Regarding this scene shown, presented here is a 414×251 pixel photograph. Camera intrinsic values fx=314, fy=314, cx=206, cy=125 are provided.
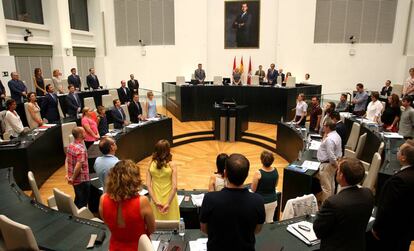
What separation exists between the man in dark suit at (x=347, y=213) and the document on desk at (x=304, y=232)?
1.95 feet

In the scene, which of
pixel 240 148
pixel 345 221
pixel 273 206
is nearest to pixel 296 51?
pixel 240 148

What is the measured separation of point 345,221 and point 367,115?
661 cm

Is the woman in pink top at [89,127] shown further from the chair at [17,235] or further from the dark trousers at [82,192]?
the chair at [17,235]

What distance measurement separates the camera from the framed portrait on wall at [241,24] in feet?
46.1

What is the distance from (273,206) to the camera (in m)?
3.80

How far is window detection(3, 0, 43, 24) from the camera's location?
33.6ft

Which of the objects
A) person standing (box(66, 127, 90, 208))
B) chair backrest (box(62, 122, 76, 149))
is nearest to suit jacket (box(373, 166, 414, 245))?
person standing (box(66, 127, 90, 208))

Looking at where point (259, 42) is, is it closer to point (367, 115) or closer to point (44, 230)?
point (367, 115)

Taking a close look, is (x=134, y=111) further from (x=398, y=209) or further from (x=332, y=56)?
(x=332, y=56)

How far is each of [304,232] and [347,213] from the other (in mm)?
926

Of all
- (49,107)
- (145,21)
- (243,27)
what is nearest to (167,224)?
(49,107)

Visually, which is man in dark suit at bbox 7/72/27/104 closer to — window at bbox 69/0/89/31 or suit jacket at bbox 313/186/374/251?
window at bbox 69/0/89/31

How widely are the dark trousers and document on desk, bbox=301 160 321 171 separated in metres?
3.41

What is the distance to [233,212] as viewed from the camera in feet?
6.65
